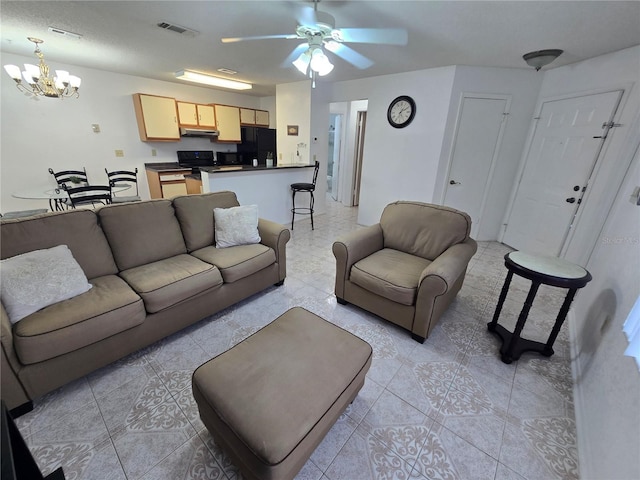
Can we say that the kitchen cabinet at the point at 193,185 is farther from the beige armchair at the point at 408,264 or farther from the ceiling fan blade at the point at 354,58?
the beige armchair at the point at 408,264

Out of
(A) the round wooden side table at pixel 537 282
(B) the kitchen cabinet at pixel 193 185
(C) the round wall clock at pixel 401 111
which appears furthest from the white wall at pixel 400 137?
(B) the kitchen cabinet at pixel 193 185

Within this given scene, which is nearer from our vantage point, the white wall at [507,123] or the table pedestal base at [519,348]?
the table pedestal base at [519,348]

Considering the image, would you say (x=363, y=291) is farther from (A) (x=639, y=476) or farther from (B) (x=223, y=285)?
(A) (x=639, y=476)

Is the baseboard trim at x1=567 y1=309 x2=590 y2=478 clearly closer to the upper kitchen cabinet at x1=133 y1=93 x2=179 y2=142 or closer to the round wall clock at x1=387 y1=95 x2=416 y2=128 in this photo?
the round wall clock at x1=387 y1=95 x2=416 y2=128

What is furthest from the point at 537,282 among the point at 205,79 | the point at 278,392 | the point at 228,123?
the point at 228,123

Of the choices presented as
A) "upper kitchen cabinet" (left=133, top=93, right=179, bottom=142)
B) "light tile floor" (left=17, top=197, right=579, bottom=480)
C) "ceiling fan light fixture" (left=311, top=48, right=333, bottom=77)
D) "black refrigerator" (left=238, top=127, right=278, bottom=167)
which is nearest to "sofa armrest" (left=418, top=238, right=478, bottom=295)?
"light tile floor" (left=17, top=197, right=579, bottom=480)

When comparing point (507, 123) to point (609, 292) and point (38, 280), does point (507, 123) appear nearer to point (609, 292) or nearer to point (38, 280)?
point (609, 292)

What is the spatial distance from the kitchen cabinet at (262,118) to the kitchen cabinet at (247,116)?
12 cm

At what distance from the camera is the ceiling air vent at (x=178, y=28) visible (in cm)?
235

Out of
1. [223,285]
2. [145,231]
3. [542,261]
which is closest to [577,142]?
[542,261]

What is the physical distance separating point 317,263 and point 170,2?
2.65 meters

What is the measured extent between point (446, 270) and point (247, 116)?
5.66 meters

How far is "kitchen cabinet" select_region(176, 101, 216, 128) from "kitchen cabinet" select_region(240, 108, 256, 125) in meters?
0.66

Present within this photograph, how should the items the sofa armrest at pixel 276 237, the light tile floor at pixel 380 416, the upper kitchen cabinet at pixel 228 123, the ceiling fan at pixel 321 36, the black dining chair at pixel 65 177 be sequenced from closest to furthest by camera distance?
the light tile floor at pixel 380 416, the ceiling fan at pixel 321 36, the sofa armrest at pixel 276 237, the black dining chair at pixel 65 177, the upper kitchen cabinet at pixel 228 123
